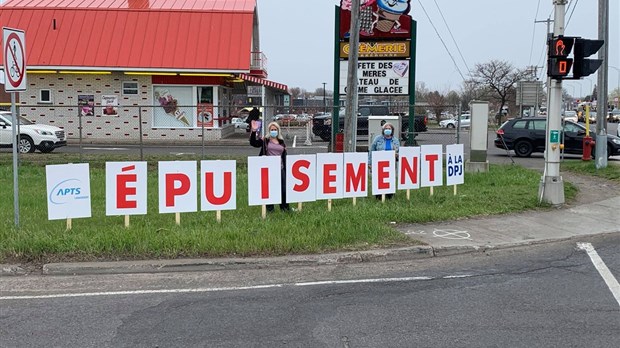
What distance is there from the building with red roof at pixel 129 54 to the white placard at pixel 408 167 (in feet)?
60.2

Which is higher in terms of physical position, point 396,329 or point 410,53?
point 410,53

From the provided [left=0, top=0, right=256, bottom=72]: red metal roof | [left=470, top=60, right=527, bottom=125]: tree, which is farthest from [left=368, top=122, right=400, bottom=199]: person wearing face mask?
[left=470, top=60, right=527, bottom=125]: tree

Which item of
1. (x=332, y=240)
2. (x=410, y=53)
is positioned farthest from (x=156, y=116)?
(x=332, y=240)

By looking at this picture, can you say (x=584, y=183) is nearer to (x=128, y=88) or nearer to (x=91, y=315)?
(x=91, y=315)

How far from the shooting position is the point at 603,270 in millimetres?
7445

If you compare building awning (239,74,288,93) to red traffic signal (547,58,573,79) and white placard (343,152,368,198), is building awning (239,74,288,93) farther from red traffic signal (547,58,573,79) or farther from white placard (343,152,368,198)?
red traffic signal (547,58,573,79)

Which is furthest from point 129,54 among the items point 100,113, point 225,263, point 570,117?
point 570,117

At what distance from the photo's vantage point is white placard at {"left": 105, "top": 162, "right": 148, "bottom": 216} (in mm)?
8906

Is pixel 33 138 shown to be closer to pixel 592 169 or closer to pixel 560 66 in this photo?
pixel 560 66

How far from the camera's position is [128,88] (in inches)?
1215

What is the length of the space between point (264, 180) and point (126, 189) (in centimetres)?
220

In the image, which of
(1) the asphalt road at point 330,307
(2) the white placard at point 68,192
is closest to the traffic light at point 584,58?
(1) the asphalt road at point 330,307

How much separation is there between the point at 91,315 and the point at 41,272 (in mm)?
2064

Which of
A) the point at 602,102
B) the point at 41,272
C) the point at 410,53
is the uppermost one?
the point at 410,53
